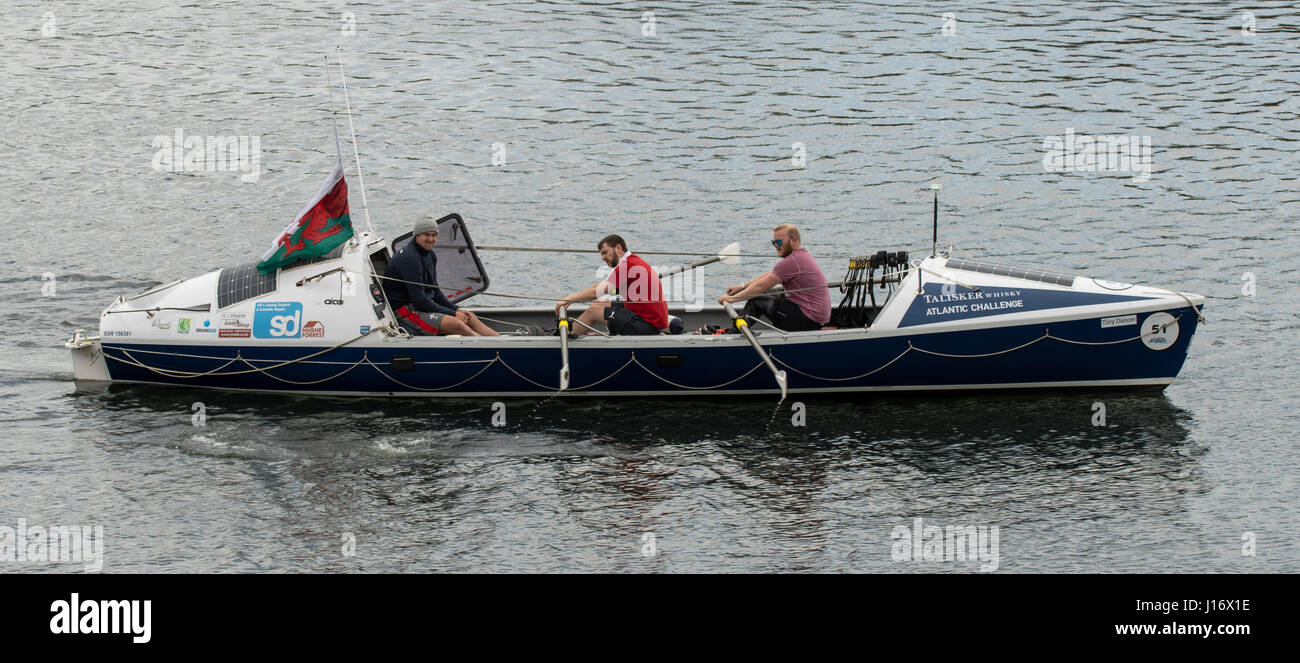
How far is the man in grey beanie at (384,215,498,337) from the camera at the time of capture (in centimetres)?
1788

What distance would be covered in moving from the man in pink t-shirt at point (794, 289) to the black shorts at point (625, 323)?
36.6 inches

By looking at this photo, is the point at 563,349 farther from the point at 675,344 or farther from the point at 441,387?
the point at 441,387

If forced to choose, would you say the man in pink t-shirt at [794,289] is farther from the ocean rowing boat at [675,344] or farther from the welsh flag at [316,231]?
the welsh flag at [316,231]

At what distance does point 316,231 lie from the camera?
58.7 ft

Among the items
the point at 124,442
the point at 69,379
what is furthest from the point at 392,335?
the point at 69,379

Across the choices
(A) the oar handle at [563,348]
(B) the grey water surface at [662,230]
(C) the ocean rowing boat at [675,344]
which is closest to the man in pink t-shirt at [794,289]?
(C) the ocean rowing boat at [675,344]

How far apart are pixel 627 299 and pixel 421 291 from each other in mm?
2426

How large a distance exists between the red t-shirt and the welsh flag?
333 cm

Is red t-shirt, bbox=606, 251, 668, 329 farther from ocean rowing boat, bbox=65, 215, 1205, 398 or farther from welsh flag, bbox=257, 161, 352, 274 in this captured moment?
welsh flag, bbox=257, 161, 352, 274

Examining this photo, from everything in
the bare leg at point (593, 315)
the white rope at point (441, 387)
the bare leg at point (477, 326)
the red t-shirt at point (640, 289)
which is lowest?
the white rope at point (441, 387)

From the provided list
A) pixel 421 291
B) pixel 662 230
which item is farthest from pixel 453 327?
pixel 662 230

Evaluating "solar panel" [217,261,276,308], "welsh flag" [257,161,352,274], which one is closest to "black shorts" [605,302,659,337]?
"welsh flag" [257,161,352,274]

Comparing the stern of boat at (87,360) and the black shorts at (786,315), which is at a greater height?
the black shorts at (786,315)

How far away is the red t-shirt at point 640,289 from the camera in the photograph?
1755cm
